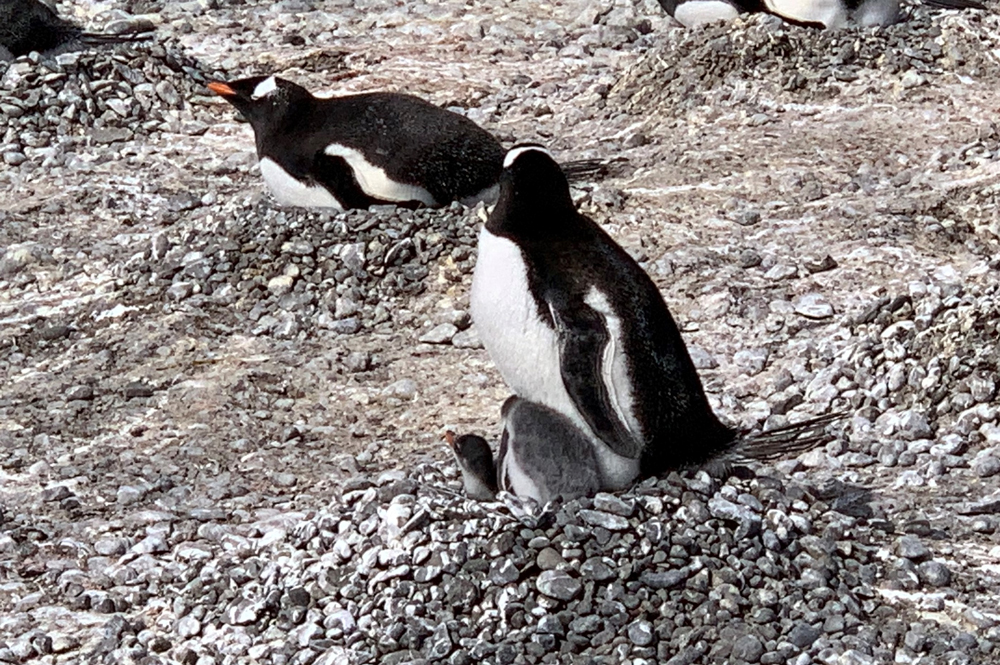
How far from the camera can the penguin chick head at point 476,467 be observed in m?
4.00

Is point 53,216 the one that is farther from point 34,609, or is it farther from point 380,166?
point 34,609

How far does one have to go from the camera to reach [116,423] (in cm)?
518

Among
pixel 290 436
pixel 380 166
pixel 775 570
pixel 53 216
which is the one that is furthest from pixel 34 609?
pixel 53 216

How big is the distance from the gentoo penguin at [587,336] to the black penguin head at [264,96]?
269cm

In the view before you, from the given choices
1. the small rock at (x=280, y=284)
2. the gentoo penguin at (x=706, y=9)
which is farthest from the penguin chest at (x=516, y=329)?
the gentoo penguin at (x=706, y=9)

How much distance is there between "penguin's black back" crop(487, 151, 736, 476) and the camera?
12.4 ft

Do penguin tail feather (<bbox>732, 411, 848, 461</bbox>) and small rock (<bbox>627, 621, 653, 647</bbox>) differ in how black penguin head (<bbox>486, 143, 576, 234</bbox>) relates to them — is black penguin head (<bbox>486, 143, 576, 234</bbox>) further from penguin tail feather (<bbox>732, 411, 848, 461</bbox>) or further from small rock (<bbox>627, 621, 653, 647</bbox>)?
small rock (<bbox>627, 621, 653, 647</bbox>)

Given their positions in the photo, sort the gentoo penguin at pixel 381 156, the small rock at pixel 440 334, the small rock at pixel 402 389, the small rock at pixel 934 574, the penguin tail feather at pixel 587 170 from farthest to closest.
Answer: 1. the penguin tail feather at pixel 587 170
2. the gentoo penguin at pixel 381 156
3. the small rock at pixel 440 334
4. the small rock at pixel 402 389
5. the small rock at pixel 934 574

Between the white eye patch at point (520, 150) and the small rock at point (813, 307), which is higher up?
the white eye patch at point (520, 150)

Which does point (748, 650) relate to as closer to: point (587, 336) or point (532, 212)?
point (587, 336)

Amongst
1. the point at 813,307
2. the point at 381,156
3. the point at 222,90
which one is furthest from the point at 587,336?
the point at 222,90

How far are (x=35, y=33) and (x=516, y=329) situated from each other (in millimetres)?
5011

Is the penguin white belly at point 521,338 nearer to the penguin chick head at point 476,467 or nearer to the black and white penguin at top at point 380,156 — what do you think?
the penguin chick head at point 476,467

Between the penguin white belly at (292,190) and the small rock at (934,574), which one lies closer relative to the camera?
the small rock at (934,574)
